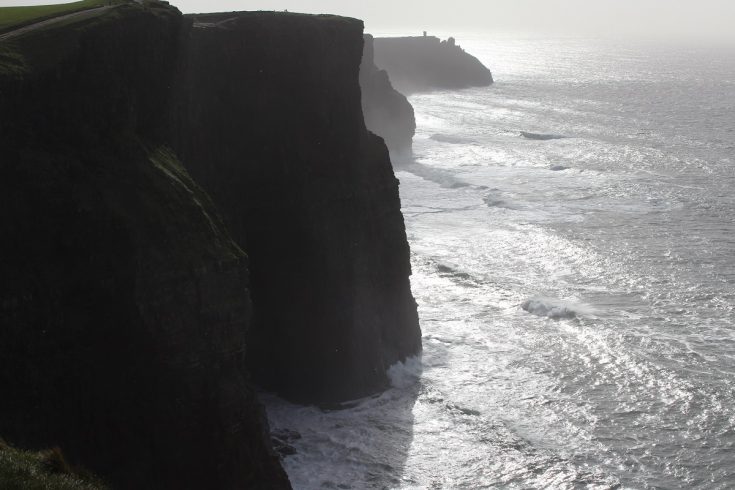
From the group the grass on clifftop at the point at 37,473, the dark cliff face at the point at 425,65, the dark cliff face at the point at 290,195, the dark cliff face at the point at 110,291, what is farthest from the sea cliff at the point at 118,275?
the dark cliff face at the point at 425,65

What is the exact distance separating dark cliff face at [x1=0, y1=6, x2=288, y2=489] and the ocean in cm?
658

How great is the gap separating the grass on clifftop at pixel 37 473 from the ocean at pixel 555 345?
13.5m

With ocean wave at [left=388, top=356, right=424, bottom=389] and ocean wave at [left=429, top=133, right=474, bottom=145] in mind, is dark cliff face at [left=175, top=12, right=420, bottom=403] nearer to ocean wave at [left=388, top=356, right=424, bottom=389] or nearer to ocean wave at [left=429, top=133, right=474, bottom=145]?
ocean wave at [left=388, top=356, right=424, bottom=389]

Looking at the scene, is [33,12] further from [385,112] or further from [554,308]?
[385,112]

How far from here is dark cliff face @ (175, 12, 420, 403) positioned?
3678 cm

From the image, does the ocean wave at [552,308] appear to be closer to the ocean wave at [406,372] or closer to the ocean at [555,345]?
the ocean at [555,345]

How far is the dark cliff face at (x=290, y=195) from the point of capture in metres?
36.8

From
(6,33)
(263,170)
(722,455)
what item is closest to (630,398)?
(722,455)

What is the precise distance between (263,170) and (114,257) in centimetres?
1352

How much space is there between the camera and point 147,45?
2828 cm

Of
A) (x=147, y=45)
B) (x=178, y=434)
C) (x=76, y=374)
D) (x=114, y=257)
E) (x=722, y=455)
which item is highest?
(x=147, y=45)

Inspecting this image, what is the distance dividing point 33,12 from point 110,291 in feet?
37.0

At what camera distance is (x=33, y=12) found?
3056cm

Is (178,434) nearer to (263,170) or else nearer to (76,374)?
(76,374)
